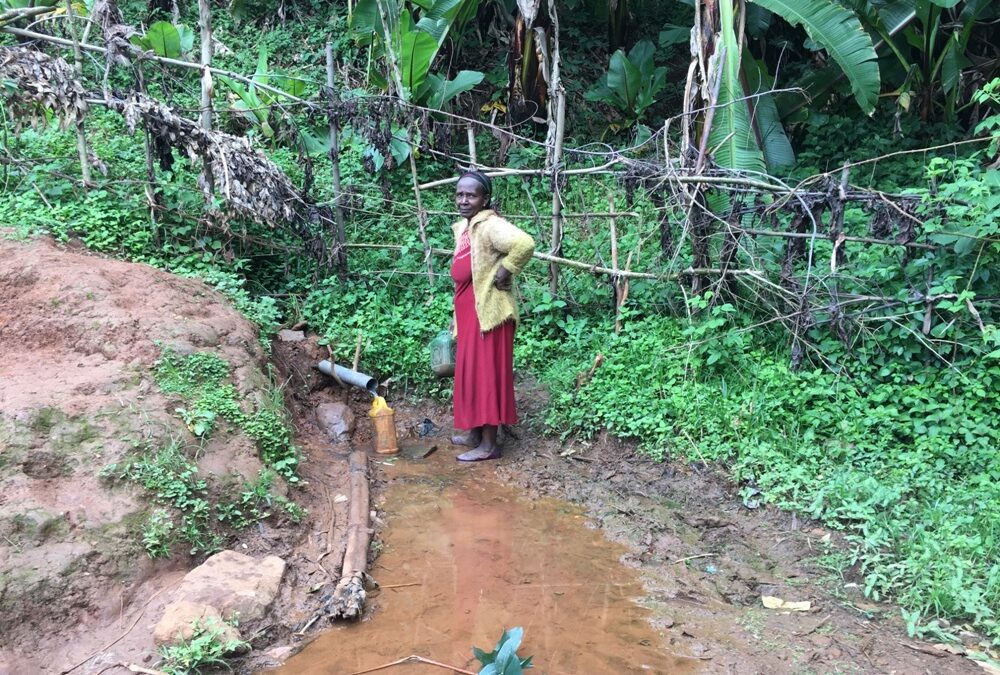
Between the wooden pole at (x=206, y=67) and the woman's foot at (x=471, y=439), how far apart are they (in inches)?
128

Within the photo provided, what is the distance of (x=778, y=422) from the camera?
452 centimetres

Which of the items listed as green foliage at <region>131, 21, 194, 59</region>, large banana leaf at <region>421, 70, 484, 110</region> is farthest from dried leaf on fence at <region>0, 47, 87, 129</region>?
large banana leaf at <region>421, 70, 484, 110</region>

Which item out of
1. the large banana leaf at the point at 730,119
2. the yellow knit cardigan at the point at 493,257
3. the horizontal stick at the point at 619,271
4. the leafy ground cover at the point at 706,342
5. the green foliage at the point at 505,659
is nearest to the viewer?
the green foliage at the point at 505,659

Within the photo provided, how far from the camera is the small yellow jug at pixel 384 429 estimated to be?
5.12 meters

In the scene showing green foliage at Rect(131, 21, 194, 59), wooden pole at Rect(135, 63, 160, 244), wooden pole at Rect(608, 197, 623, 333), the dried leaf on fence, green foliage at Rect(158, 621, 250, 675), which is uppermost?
green foliage at Rect(131, 21, 194, 59)

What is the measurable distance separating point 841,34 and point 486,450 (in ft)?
15.0

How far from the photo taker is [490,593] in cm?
343

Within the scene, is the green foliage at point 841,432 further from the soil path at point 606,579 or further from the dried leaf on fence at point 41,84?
the dried leaf on fence at point 41,84

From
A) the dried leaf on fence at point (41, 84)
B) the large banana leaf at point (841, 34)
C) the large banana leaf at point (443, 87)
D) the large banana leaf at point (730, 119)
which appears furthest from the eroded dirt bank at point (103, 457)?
the large banana leaf at point (841, 34)

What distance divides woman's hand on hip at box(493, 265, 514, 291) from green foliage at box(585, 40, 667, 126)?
4.83 meters

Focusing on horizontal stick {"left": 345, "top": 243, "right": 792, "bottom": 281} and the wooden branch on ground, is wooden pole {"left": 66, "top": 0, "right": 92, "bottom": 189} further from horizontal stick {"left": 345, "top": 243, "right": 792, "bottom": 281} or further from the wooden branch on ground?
the wooden branch on ground

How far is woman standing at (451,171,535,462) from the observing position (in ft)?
15.2

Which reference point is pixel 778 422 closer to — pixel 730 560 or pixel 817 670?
pixel 730 560

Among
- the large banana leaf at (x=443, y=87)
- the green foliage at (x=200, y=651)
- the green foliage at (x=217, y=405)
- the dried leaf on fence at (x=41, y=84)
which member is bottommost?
the green foliage at (x=200, y=651)
